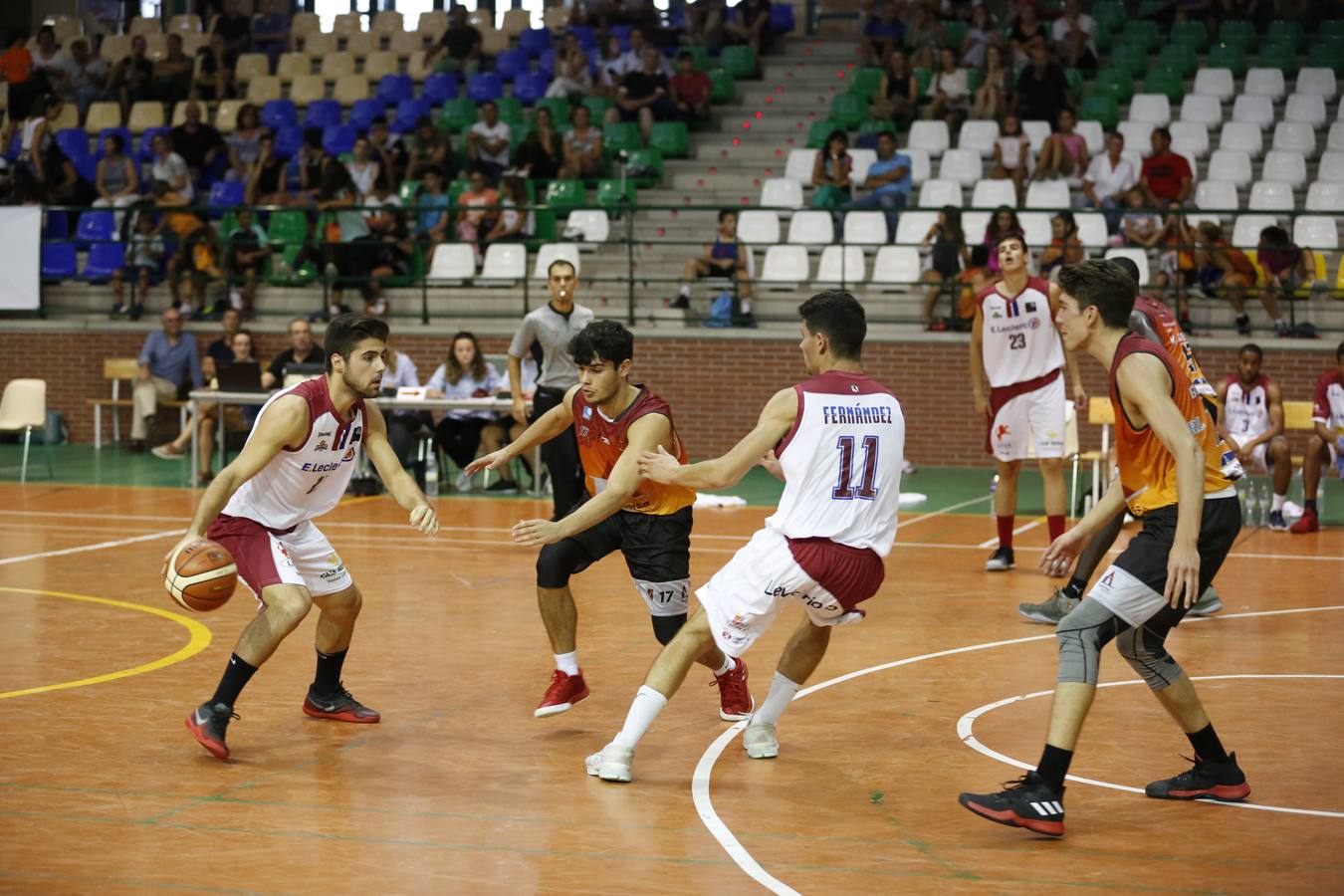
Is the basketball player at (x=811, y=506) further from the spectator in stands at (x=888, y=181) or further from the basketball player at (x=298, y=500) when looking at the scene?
the spectator in stands at (x=888, y=181)

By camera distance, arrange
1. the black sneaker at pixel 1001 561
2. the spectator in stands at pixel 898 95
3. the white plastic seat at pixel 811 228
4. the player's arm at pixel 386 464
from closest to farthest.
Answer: the player's arm at pixel 386 464
the black sneaker at pixel 1001 561
the white plastic seat at pixel 811 228
the spectator in stands at pixel 898 95

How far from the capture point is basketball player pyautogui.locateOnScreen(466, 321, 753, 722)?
21.7ft

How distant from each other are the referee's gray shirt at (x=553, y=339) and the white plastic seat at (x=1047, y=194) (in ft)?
31.8

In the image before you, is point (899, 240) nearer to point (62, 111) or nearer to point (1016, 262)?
point (1016, 262)

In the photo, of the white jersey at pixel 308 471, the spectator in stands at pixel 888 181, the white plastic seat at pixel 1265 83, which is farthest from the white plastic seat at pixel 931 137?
the white jersey at pixel 308 471

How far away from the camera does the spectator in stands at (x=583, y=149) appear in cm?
2194

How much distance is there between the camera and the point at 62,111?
26.1m

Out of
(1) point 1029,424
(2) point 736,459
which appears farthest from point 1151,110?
(2) point 736,459

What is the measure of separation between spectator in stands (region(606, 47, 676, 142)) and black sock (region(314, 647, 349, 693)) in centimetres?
1634

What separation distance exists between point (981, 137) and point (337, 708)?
15.6 metres

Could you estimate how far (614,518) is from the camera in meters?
7.13

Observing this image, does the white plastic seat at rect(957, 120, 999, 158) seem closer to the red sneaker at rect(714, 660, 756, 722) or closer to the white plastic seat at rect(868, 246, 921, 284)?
the white plastic seat at rect(868, 246, 921, 284)

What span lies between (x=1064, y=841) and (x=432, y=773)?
2.45 m

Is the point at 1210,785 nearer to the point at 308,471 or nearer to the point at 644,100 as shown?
the point at 308,471
